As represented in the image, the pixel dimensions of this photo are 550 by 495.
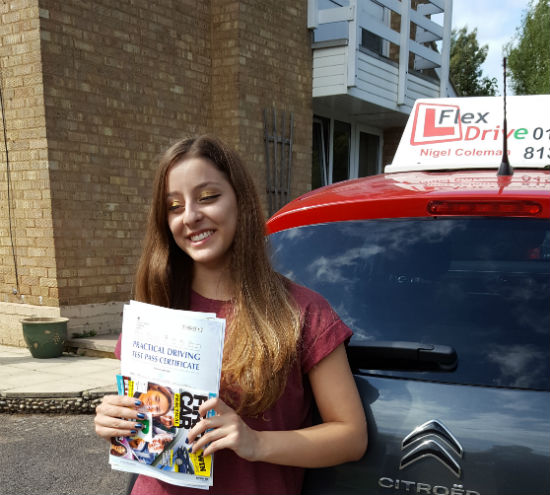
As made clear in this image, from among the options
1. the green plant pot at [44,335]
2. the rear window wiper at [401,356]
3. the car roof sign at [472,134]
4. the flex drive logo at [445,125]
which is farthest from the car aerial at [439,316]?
the green plant pot at [44,335]

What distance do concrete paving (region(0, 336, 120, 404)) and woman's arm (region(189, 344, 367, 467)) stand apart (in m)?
4.27

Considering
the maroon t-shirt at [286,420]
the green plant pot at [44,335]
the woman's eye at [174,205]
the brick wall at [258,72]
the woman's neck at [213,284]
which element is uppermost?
the brick wall at [258,72]

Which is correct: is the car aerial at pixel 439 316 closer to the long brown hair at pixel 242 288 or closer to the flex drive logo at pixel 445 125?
the long brown hair at pixel 242 288

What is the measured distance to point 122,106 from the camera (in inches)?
303

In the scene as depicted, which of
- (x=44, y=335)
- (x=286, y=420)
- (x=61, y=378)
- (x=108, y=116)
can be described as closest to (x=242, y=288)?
(x=286, y=420)

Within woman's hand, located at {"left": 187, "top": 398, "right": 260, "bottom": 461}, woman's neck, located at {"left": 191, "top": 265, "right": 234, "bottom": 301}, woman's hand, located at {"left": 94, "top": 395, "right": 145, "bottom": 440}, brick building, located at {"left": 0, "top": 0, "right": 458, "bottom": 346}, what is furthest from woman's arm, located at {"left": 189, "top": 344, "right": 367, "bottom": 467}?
brick building, located at {"left": 0, "top": 0, "right": 458, "bottom": 346}

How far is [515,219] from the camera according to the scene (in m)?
1.66

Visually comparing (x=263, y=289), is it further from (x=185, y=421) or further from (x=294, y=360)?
(x=185, y=421)

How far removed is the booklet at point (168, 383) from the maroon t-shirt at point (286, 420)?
0.09m

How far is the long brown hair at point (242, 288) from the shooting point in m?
1.40

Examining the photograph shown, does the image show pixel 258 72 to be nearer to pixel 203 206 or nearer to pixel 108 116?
pixel 108 116

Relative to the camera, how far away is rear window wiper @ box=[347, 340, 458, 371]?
60.7 inches

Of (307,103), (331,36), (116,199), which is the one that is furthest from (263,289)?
(331,36)

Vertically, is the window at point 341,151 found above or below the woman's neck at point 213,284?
above
